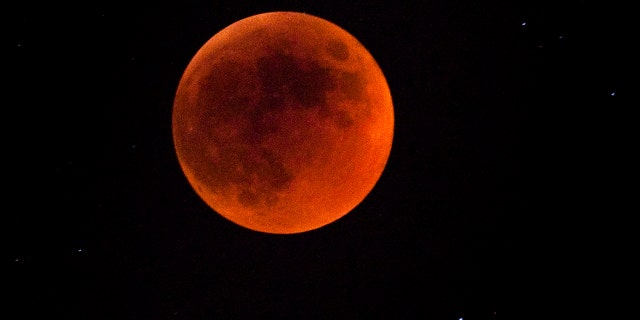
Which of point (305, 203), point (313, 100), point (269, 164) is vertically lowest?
point (305, 203)

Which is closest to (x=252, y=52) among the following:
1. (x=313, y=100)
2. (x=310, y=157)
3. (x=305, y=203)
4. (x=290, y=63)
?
(x=290, y=63)

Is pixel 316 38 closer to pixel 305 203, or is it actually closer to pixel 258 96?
pixel 258 96

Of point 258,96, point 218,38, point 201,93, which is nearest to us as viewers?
point 258,96

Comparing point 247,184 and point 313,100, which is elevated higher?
point 313,100

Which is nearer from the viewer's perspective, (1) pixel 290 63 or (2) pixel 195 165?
(1) pixel 290 63

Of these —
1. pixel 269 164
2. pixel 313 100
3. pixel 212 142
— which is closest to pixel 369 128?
pixel 313 100

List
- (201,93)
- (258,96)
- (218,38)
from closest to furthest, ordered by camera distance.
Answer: (258,96) < (201,93) < (218,38)

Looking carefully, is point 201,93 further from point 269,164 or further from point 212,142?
point 269,164
